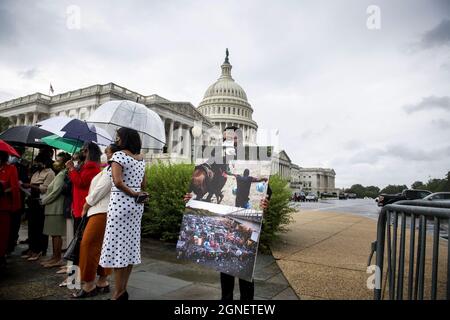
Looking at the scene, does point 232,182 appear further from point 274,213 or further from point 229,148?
point 274,213

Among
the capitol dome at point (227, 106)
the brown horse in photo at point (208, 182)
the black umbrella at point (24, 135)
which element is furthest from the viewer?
the capitol dome at point (227, 106)

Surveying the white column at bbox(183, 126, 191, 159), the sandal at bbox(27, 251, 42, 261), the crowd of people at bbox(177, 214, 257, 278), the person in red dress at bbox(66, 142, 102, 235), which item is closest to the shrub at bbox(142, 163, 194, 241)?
the sandal at bbox(27, 251, 42, 261)

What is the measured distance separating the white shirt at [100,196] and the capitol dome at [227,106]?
319 feet

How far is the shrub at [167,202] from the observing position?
8.20 metres

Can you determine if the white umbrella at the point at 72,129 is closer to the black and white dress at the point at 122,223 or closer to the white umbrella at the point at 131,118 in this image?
the white umbrella at the point at 131,118

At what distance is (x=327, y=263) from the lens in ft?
21.6

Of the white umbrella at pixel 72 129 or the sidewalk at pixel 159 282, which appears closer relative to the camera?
the sidewalk at pixel 159 282

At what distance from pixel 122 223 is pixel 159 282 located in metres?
1.74

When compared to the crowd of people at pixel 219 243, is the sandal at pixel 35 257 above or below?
below

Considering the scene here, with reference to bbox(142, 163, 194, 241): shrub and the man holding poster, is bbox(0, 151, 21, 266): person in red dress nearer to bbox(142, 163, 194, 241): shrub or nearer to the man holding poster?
the man holding poster

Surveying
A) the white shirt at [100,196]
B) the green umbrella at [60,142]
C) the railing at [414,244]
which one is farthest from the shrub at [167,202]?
the railing at [414,244]

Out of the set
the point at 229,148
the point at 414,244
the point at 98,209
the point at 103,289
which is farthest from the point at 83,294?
the point at 414,244
